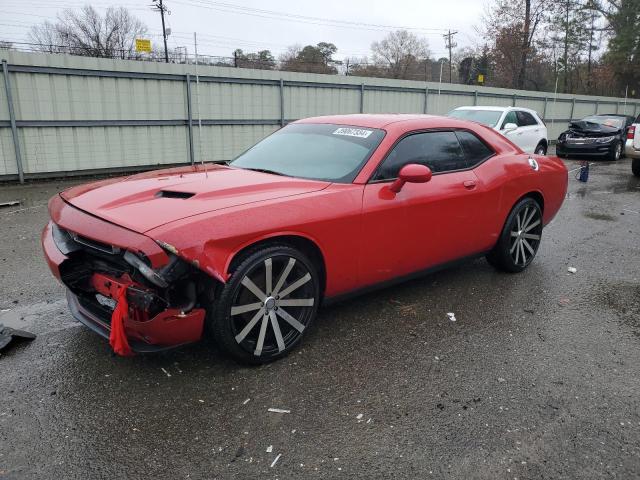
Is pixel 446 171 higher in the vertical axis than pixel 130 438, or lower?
higher

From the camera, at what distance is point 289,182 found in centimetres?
361

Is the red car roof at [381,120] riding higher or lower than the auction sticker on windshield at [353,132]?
higher

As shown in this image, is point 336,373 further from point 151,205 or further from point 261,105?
point 261,105

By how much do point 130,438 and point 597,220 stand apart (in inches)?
299

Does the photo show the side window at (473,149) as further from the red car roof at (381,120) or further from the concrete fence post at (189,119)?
the concrete fence post at (189,119)

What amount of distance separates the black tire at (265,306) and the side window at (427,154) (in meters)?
1.02

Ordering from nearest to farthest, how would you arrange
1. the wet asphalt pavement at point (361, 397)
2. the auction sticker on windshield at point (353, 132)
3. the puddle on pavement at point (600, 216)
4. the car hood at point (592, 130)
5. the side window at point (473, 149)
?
the wet asphalt pavement at point (361, 397), the auction sticker on windshield at point (353, 132), the side window at point (473, 149), the puddle on pavement at point (600, 216), the car hood at point (592, 130)

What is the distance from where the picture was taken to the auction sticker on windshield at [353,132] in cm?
405

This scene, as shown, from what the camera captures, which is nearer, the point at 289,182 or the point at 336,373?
the point at 336,373

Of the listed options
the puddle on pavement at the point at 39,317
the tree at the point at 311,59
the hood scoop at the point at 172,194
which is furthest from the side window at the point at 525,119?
the tree at the point at 311,59

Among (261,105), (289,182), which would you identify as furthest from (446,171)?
(261,105)

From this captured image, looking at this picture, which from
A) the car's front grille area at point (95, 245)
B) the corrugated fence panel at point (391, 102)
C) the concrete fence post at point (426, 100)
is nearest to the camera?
the car's front grille area at point (95, 245)

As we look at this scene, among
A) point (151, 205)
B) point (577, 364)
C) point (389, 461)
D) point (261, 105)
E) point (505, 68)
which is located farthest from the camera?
point (505, 68)

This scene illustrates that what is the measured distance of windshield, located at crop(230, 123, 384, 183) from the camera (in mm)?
3807
